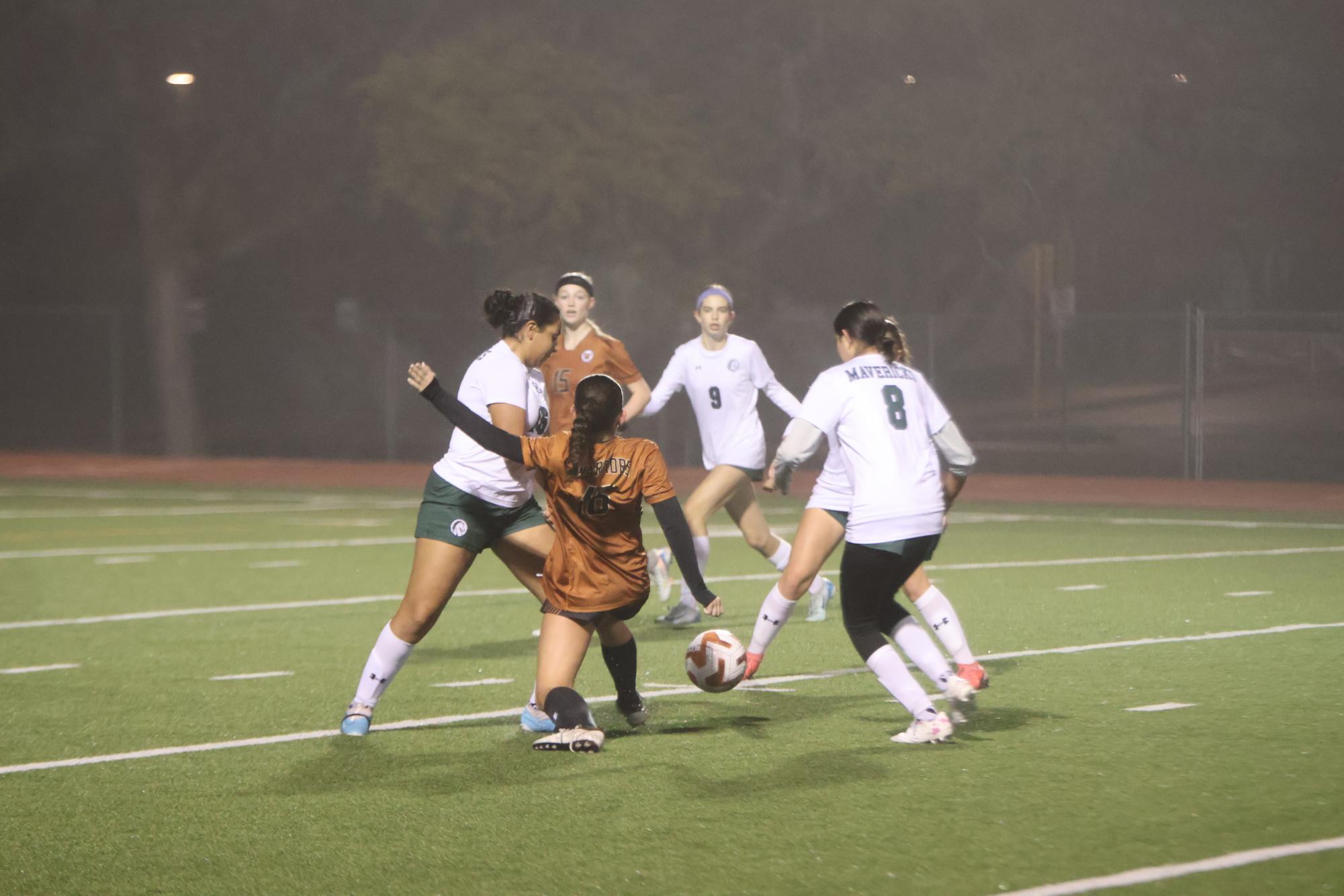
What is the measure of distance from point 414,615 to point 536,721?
706 millimetres

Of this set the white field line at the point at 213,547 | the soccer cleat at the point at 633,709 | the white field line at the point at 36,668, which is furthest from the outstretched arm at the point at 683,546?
the white field line at the point at 213,547

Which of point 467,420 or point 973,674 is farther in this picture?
point 973,674

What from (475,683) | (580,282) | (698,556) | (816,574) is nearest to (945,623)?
(816,574)

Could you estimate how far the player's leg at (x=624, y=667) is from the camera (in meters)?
8.30

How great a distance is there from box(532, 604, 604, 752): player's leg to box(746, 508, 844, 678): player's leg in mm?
1173

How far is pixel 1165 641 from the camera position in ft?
35.8

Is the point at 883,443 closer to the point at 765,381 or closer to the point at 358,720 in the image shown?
the point at 358,720

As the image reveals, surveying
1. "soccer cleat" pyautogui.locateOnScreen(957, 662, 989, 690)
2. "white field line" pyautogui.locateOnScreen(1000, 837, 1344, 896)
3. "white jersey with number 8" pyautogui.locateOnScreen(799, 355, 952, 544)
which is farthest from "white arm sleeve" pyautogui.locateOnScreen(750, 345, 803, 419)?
"white field line" pyautogui.locateOnScreen(1000, 837, 1344, 896)

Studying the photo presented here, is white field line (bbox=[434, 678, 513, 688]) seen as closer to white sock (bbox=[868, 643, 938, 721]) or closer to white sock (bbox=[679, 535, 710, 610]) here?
white sock (bbox=[679, 535, 710, 610])

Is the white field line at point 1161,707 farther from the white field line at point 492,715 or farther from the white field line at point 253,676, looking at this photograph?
the white field line at point 253,676

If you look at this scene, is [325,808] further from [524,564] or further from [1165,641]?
[1165,641]

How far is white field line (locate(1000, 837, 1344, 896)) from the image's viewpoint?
5.67m

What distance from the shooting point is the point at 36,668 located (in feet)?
34.4

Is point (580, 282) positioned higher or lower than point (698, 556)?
higher
